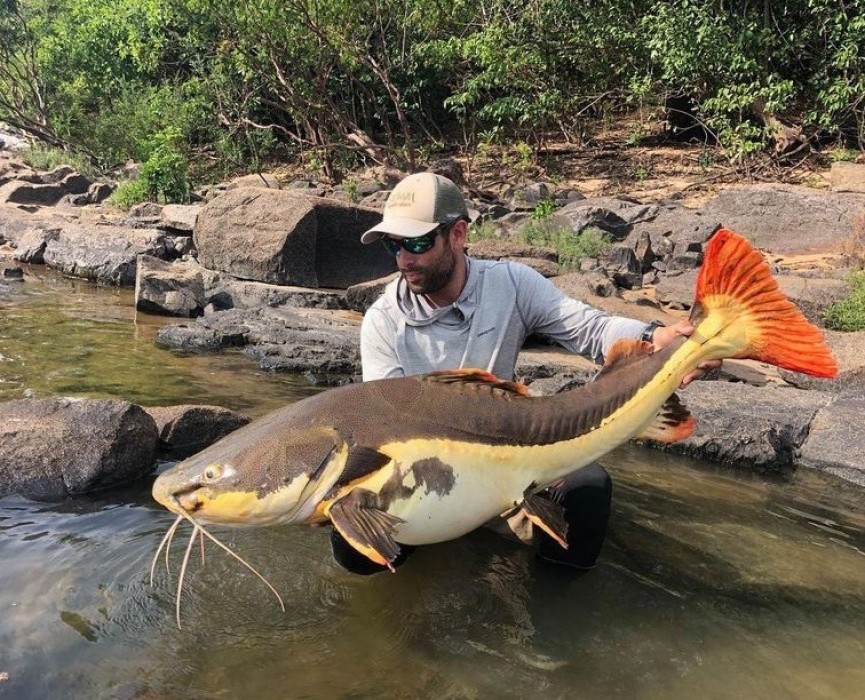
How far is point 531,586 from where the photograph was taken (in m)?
3.76

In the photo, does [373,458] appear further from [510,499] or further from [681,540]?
[681,540]

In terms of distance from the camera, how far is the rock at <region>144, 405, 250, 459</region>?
5293 millimetres

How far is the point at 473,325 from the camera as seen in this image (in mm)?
3711

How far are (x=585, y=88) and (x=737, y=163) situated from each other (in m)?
4.37

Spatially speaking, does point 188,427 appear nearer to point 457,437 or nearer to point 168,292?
point 457,437

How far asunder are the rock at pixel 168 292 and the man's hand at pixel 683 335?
8486 mm

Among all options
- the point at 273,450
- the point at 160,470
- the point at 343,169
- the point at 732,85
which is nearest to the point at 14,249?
the point at 343,169

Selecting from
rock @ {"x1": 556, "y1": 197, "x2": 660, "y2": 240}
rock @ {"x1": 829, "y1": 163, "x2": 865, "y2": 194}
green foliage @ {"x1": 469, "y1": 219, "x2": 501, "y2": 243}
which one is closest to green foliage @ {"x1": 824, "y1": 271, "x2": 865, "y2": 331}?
rock @ {"x1": 556, "y1": 197, "x2": 660, "y2": 240}

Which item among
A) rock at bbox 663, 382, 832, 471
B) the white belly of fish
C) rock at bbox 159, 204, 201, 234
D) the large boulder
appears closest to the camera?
the white belly of fish

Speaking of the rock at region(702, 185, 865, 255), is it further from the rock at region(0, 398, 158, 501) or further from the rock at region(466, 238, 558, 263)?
the rock at region(0, 398, 158, 501)

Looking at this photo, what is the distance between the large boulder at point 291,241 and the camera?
11.2 metres

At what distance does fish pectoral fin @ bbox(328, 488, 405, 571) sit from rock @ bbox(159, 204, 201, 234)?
1322 cm

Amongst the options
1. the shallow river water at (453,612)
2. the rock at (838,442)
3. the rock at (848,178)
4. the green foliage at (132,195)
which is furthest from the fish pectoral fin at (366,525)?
the green foliage at (132,195)

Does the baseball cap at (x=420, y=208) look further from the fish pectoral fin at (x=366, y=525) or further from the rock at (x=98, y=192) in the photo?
the rock at (x=98, y=192)
